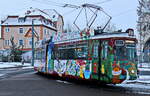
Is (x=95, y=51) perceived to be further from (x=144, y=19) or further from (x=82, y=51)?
(x=144, y=19)

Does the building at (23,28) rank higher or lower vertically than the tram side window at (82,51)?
higher

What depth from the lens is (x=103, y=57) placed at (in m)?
16.1

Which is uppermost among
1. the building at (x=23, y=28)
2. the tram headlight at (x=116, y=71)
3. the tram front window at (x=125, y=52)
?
the building at (x=23, y=28)

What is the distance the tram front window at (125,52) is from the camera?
1580 centimetres

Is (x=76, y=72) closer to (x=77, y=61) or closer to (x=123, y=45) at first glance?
(x=77, y=61)

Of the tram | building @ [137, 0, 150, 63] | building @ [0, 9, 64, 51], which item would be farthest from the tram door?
building @ [0, 9, 64, 51]

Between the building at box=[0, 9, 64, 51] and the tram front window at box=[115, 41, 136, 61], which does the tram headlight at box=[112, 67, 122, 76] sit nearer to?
the tram front window at box=[115, 41, 136, 61]

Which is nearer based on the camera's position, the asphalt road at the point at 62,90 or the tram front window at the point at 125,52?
the asphalt road at the point at 62,90

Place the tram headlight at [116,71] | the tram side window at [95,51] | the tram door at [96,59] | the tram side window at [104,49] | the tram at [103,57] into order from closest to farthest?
the tram headlight at [116,71], the tram at [103,57], the tram side window at [104,49], the tram door at [96,59], the tram side window at [95,51]

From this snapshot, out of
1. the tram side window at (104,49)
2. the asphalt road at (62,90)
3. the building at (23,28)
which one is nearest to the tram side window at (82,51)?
the tram side window at (104,49)

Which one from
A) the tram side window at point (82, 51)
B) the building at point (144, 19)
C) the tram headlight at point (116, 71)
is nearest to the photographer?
the tram headlight at point (116, 71)

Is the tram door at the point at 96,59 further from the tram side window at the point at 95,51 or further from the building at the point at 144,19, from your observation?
the building at the point at 144,19

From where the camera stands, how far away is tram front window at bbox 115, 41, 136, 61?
15.8 meters

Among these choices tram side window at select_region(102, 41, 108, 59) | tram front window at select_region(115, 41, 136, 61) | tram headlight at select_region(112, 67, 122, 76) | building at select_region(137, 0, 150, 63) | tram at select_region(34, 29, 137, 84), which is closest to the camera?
tram headlight at select_region(112, 67, 122, 76)
